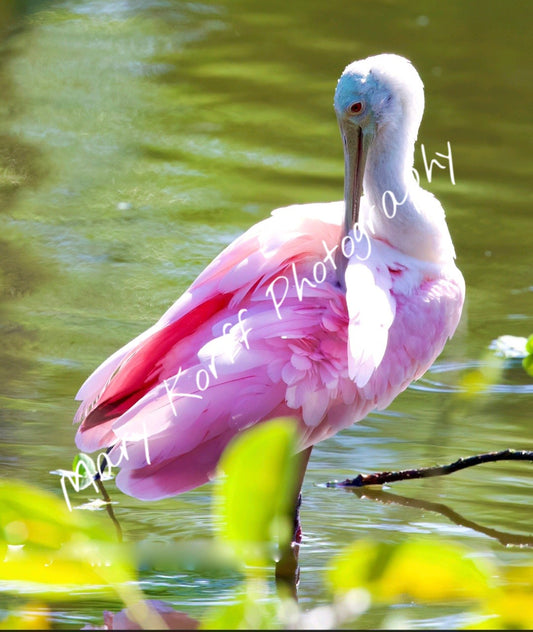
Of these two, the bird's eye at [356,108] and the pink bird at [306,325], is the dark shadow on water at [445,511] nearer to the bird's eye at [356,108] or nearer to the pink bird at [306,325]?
the pink bird at [306,325]

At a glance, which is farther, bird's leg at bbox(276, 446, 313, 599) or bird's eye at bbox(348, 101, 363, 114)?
bird's eye at bbox(348, 101, 363, 114)

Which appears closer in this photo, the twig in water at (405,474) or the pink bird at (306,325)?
the pink bird at (306,325)

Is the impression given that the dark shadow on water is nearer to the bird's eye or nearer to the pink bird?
the pink bird

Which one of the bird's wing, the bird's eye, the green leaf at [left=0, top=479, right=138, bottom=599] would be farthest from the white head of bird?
the green leaf at [left=0, top=479, right=138, bottom=599]

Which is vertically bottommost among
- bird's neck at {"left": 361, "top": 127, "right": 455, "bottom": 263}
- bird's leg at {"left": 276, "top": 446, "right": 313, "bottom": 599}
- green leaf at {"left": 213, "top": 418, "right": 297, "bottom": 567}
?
bird's leg at {"left": 276, "top": 446, "right": 313, "bottom": 599}

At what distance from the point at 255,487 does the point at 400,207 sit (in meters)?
2.37

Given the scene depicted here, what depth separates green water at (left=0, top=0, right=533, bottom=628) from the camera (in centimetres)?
306

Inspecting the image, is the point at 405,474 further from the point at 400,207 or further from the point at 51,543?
the point at 51,543

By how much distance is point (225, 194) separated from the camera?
18.7ft

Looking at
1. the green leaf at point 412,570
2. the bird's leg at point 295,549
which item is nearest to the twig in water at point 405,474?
the bird's leg at point 295,549

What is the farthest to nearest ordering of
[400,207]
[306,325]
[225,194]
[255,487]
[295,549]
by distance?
1. [225,194]
2. [400,207]
3. [295,549]
4. [306,325]
5. [255,487]

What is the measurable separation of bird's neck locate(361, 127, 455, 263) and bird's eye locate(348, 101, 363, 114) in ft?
0.26

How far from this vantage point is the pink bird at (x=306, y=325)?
2.47 m

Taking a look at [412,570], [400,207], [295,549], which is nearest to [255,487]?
[412,570]
